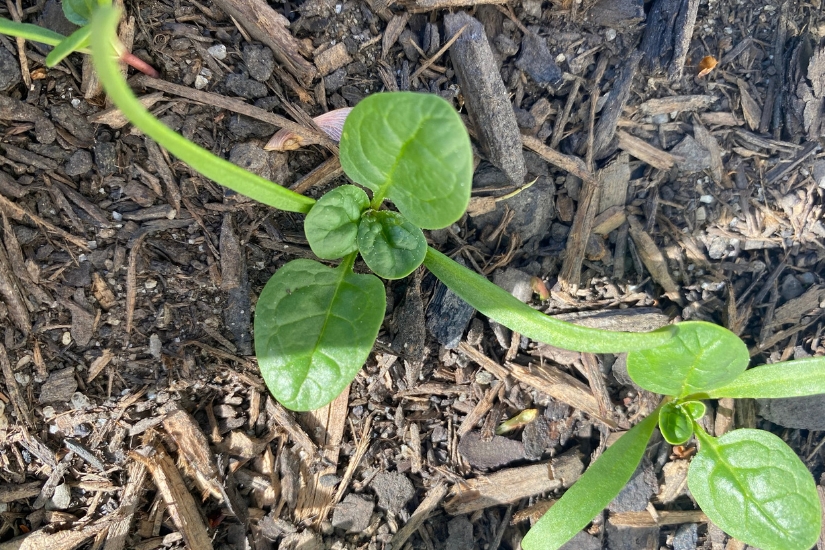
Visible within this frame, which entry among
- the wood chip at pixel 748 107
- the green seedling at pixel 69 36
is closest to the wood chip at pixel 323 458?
the green seedling at pixel 69 36

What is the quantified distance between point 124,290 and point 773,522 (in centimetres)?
212

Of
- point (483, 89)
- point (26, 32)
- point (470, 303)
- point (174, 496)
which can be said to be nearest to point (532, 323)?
point (470, 303)

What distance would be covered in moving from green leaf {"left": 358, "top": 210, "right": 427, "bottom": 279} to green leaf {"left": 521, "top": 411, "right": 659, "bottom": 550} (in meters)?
0.87

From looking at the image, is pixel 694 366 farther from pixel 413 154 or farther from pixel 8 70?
pixel 8 70

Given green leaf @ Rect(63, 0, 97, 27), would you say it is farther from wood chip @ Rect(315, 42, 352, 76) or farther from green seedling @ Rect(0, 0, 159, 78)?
wood chip @ Rect(315, 42, 352, 76)

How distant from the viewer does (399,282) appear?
6.78ft

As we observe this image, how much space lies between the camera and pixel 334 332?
5.59ft

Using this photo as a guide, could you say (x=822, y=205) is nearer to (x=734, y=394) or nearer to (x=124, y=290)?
(x=734, y=394)

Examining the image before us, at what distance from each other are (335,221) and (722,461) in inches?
56.8

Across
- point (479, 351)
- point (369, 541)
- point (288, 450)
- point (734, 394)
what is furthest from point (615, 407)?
point (288, 450)

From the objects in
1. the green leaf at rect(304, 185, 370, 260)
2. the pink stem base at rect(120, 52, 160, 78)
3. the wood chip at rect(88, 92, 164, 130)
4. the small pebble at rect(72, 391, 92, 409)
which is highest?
the pink stem base at rect(120, 52, 160, 78)

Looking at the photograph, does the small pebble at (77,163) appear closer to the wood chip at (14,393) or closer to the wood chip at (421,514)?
the wood chip at (14,393)

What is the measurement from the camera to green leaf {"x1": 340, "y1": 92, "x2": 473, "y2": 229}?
1.30 meters

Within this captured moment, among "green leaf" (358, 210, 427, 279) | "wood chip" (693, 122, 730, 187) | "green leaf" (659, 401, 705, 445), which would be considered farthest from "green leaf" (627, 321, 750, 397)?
"wood chip" (693, 122, 730, 187)
